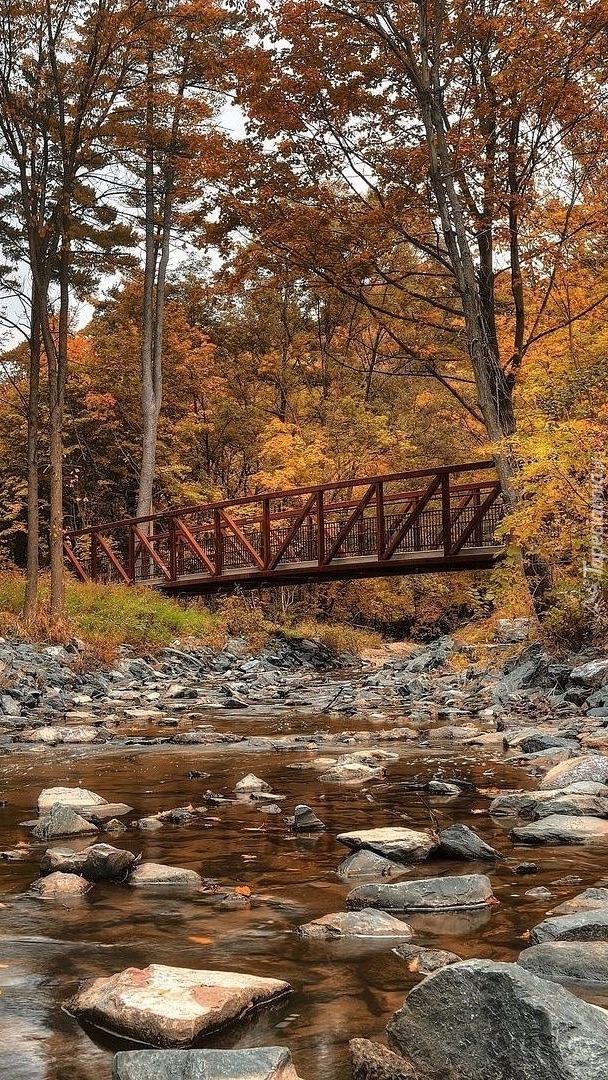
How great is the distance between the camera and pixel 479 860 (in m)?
3.91

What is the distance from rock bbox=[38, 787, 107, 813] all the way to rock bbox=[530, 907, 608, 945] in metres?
2.89

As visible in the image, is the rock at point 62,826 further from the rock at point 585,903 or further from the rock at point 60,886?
the rock at point 585,903

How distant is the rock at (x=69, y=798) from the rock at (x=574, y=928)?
114 inches

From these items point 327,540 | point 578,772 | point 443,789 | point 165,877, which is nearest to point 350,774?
point 443,789

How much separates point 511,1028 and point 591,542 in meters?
8.03

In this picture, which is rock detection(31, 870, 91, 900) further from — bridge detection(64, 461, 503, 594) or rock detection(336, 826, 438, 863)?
bridge detection(64, 461, 503, 594)

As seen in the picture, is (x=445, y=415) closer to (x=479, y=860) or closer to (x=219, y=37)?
(x=219, y=37)

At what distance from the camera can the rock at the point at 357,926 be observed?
3.02 metres

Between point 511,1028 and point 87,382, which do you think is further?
point 87,382

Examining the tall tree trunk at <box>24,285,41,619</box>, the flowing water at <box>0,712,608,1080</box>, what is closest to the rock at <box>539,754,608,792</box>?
the flowing water at <box>0,712,608,1080</box>

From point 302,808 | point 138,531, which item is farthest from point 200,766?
point 138,531

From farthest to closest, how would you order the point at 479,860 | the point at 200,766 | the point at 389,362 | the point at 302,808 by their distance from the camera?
the point at 389,362
the point at 200,766
the point at 302,808
the point at 479,860

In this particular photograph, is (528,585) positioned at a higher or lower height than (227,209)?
lower

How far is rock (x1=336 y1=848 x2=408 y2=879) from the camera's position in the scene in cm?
376
